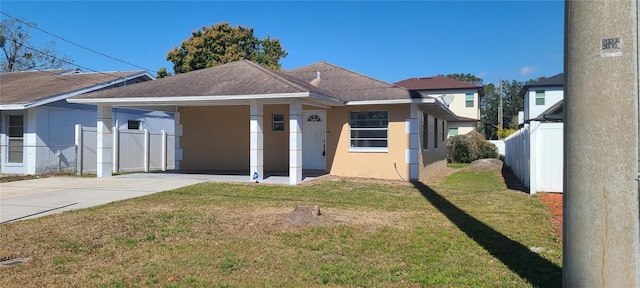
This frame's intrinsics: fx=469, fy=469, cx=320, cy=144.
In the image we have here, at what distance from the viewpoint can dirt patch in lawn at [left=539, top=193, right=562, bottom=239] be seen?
25.7 feet

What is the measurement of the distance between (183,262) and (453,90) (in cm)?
3697

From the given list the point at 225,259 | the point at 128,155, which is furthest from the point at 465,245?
the point at 128,155

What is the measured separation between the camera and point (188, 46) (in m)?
38.7

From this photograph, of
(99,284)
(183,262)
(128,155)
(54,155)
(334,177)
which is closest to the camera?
(99,284)

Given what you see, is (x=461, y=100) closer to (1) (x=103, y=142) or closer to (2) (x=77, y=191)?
(1) (x=103, y=142)

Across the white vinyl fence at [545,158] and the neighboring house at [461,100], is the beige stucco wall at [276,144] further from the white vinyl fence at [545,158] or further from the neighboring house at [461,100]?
the neighboring house at [461,100]

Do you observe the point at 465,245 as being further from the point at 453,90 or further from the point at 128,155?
the point at 453,90

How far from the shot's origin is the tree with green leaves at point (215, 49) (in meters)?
38.2

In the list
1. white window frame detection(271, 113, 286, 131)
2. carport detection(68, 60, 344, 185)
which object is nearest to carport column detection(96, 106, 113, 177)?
carport detection(68, 60, 344, 185)

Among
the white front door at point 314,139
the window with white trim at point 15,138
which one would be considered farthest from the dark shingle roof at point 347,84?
the window with white trim at point 15,138

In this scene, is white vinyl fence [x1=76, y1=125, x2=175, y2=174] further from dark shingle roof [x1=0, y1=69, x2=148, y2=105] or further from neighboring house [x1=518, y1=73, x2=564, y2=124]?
neighboring house [x1=518, y1=73, x2=564, y2=124]

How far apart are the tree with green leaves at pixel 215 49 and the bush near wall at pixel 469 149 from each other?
1598 centimetres

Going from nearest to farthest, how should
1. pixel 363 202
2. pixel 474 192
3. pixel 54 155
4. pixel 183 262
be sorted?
pixel 183 262 < pixel 363 202 < pixel 474 192 < pixel 54 155

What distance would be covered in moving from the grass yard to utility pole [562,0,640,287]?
1496 mm
